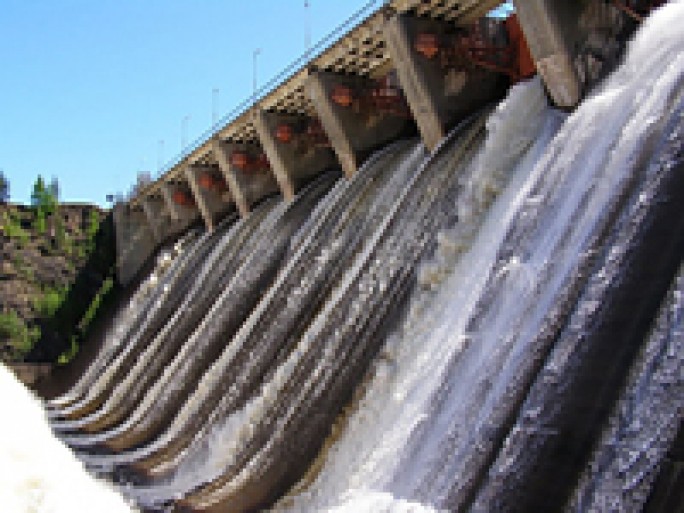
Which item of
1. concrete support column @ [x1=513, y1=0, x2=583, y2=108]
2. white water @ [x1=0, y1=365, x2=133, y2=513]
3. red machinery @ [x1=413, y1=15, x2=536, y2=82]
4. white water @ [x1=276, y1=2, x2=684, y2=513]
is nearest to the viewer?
white water @ [x1=0, y1=365, x2=133, y2=513]

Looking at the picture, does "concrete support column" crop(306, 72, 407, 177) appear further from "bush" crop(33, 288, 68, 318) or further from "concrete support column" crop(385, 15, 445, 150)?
"bush" crop(33, 288, 68, 318)

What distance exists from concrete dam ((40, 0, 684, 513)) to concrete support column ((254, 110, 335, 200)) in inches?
2.3

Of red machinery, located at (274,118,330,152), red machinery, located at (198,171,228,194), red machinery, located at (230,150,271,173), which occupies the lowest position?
red machinery, located at (198,171,228,194)

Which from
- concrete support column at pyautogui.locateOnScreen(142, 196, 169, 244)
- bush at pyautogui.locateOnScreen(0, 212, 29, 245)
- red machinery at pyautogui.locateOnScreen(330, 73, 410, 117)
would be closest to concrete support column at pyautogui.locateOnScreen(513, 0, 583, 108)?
red machinery at pyautogui.locateOnScreen(330, 73, 410, 117)

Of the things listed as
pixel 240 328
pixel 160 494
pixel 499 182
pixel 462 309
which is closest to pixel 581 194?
pixel 462 309

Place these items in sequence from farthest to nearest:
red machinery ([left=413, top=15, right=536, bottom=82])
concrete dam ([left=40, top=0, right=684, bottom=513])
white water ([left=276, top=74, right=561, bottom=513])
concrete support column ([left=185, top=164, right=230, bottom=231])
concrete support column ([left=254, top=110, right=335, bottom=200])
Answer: concrete support column ([left=185, top=164, right=230, bottom=231]) < concrete support column ([left=254, top=110, right=335, bottom=200]) < red machinery ([left=413, top=15, right=536, bottom=82]) < white water ([left=276, top=74, right=561, bottom=513]) < concrete dam ([left=40, top=0, right=684, bottom=513])

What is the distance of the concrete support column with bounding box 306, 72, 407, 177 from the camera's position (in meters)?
14.2

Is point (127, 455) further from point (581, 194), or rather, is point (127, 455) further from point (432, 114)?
point (581, 194)

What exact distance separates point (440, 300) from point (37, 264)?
737 inches

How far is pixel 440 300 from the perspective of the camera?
8438 mm

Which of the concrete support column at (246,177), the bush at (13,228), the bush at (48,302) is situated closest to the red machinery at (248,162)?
the concrete support column at (246,177)

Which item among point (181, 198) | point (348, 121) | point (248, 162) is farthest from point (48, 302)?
point (348, 121)

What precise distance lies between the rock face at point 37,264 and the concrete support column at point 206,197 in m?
5.85

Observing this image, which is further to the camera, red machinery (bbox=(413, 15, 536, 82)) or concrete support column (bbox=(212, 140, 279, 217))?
concrete support column (bbox=(212, 140, 279, 217))
